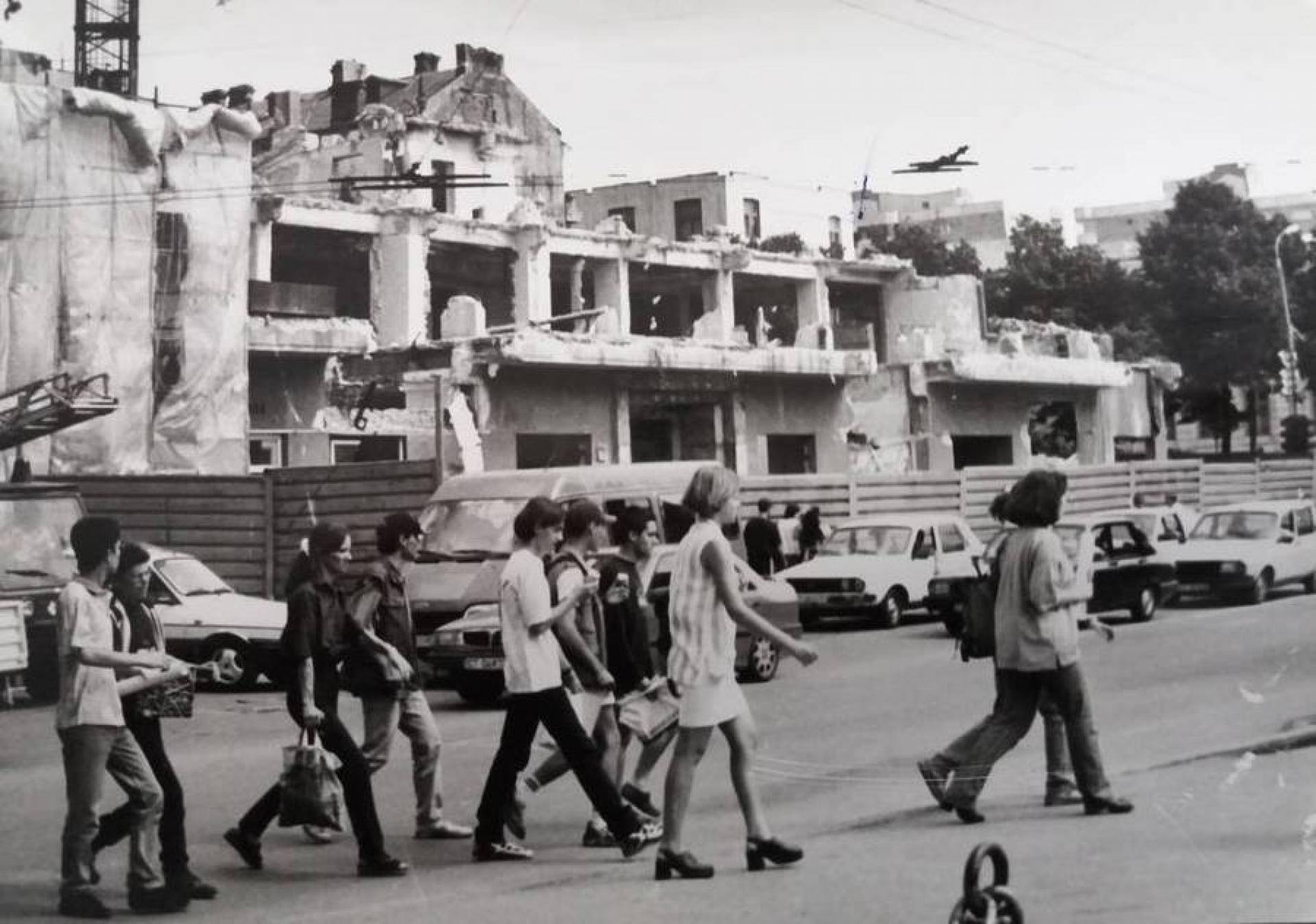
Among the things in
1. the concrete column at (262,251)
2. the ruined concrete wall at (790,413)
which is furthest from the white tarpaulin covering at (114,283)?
the ruined concrete wall at (790,413)

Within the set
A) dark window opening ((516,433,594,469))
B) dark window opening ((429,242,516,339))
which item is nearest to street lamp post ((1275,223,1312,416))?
dark window opening ((516,433,594,469))

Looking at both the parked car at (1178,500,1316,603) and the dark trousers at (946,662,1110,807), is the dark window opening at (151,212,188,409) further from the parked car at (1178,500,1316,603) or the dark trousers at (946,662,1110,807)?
the parked car at (1178,500,1316,603)

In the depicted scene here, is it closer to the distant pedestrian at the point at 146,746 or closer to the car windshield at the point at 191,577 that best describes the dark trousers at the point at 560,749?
the distant pedestrian at the point at 146,746

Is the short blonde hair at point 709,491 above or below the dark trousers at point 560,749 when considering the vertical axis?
above

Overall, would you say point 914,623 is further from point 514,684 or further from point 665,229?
point 514,684

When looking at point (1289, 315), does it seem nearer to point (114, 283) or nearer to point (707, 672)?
point (707, 672)

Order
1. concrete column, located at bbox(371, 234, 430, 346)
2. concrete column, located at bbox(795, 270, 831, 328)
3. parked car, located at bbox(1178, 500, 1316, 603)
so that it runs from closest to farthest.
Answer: concrete column, located at bbox(371, 234, 430, 346)
concrete column, located at bbox(795, 270, 831, 328)
parked car, located at bbox(1178, 500, 1316, 603)

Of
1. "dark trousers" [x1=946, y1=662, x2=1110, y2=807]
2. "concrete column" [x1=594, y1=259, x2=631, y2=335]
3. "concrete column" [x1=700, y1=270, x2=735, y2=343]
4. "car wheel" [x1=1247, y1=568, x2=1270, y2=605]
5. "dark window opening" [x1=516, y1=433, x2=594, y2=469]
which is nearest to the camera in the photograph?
"dark trousers" [x1=946, y1=662, x2=1110, y2=807]
